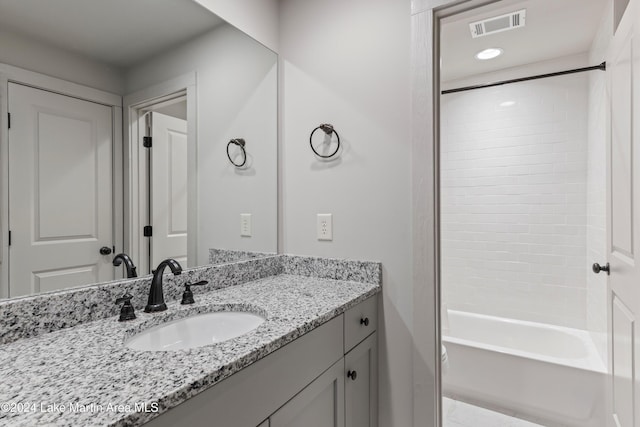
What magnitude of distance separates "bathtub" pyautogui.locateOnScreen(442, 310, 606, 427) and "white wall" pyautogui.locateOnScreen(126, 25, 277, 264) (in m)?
1.52

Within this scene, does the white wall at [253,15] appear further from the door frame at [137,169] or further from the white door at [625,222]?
the white door at [625,222]

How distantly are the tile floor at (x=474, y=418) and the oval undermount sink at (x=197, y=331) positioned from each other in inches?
60.7

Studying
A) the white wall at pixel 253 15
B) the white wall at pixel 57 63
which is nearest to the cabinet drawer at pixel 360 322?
the white wall at pixel 57 63

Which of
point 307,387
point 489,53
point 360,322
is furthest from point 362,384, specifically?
point 489,53

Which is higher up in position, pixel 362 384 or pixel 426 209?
pixel 426 209

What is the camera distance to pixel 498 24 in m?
2.04

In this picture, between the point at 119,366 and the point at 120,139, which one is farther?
the point at 120,139

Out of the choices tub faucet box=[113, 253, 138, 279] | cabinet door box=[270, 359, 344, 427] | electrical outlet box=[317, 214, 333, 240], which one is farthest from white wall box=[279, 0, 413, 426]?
tub faucet box=[113, 253, 138, 279]

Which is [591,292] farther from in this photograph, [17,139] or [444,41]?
[17,139]

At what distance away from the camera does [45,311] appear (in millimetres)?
870

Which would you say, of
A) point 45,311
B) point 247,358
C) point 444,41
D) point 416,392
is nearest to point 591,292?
point 416,392

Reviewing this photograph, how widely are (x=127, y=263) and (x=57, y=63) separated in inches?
23.8

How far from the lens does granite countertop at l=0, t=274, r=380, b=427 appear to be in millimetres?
518

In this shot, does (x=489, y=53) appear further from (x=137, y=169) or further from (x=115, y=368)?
(x=115, y=368)
